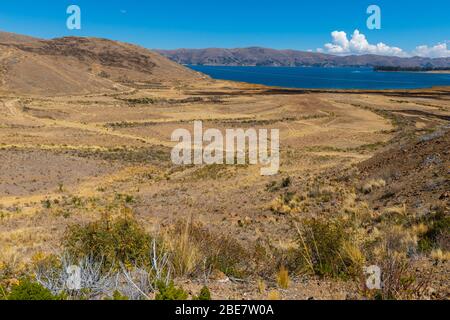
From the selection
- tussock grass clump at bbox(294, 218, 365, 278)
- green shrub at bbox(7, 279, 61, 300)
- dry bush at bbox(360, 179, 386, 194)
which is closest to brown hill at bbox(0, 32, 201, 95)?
dry bush at bbox(360, 179, 386, 194)

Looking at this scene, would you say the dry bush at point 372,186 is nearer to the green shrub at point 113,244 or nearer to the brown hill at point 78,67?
the green shrub at point 113,244

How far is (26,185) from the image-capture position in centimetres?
2388

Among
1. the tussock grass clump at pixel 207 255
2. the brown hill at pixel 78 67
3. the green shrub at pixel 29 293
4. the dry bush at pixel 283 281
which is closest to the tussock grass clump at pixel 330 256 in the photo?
the dry bush at pixel 283 281

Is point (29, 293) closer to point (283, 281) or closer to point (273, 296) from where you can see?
point (273, 296)

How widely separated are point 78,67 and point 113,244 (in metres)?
→ 143

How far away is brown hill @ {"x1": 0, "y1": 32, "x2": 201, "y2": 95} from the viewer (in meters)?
85.5

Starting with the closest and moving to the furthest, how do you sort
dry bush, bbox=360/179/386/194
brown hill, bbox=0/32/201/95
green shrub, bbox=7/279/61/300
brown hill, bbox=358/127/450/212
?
green shrub, bbox=7/279/61/300
brown hill, bbox=358/127/450/212
dry bush, bbox=360/179/386/194
brown hill, bbox=0/32/201/95

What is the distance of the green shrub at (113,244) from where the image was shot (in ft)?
23.6

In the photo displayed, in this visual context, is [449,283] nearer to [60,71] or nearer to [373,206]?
[373,206]

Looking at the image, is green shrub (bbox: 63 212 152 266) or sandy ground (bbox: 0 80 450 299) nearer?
green shrub (bbox: 63 212 152 266)

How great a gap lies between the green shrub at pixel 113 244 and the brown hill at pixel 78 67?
81420 millimetres

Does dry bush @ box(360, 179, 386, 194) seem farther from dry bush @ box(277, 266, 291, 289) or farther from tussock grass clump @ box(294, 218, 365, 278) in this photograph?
dry bush @ box(277, 266, 291, 289)

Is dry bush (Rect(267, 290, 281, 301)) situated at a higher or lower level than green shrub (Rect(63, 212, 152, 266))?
higher

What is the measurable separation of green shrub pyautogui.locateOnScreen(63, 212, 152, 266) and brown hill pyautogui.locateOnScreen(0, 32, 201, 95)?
81420 millimetres
